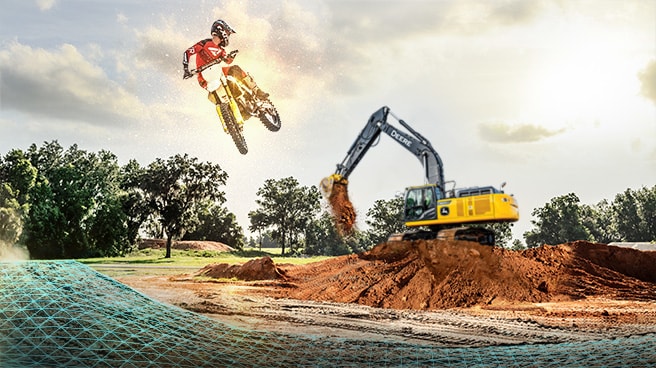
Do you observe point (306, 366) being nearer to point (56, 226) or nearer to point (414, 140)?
point (414, 140)

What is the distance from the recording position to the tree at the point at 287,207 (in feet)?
170

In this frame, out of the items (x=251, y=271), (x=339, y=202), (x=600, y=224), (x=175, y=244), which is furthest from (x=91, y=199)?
(x=600, y=224)

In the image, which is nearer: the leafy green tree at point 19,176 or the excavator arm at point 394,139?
the excavator arm at point 394,139

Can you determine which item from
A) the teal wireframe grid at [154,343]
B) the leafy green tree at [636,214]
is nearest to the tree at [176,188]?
the teal wireframe grid at [154,343]

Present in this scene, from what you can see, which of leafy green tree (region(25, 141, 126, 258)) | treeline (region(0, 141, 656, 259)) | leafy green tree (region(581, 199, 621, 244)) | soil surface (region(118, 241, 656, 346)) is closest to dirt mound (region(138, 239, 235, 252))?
treeline (region(0, 141, 656, 259))

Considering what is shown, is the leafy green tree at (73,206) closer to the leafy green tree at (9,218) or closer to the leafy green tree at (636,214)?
the leafy green tree at (9,218)

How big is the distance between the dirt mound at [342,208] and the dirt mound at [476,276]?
1.37 m

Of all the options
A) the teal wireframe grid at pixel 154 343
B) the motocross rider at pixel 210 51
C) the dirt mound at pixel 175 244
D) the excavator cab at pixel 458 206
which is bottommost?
the teal wireframe grid at pixel 154 343

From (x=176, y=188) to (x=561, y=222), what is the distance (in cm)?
4159

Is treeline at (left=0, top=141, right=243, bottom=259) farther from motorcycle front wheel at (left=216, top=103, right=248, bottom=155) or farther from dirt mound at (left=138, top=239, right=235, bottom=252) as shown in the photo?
motorcycle front wheel at (left=216, top=103, right=248, bottom=155)

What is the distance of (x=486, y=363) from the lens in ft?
20.4

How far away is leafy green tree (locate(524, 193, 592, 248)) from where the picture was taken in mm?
52469

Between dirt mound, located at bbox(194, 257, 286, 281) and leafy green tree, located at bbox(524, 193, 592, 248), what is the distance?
42.7m

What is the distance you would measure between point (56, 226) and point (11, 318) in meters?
25.3
